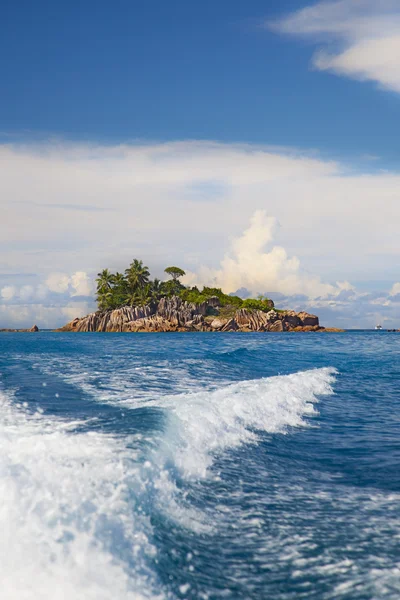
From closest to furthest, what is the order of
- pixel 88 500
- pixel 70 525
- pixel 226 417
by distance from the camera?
pixel 70 525
pixel 88 500
pixel 226 417

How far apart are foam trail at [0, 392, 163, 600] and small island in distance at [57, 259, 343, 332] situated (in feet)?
434

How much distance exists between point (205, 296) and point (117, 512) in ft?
534

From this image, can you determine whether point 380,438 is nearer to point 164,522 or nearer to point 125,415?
point 125,415

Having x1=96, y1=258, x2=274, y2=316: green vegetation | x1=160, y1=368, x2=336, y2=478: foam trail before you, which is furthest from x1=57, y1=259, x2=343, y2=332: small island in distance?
x1=160, y1=368, x2=336, y2=478: foam trail

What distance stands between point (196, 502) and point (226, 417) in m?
5.49

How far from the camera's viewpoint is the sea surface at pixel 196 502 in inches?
196

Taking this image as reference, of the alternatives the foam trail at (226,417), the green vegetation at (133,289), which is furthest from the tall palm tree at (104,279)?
the foam trail at (226,417)

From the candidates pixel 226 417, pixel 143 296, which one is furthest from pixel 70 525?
pixel 143 296

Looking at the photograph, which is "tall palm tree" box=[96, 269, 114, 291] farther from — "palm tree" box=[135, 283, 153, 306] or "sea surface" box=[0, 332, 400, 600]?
"sea surface" box=[0, 332, 400, 600]

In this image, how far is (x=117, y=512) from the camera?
6.26 m

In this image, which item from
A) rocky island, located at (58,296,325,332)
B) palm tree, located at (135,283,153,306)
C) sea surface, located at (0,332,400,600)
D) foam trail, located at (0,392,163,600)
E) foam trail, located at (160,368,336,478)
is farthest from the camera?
palm tree, located at (135,283,153,306)

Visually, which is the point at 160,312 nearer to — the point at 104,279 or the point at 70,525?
the point at 104,279

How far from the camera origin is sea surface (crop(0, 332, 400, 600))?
4.98 m

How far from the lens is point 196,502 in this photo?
23.5 feet
